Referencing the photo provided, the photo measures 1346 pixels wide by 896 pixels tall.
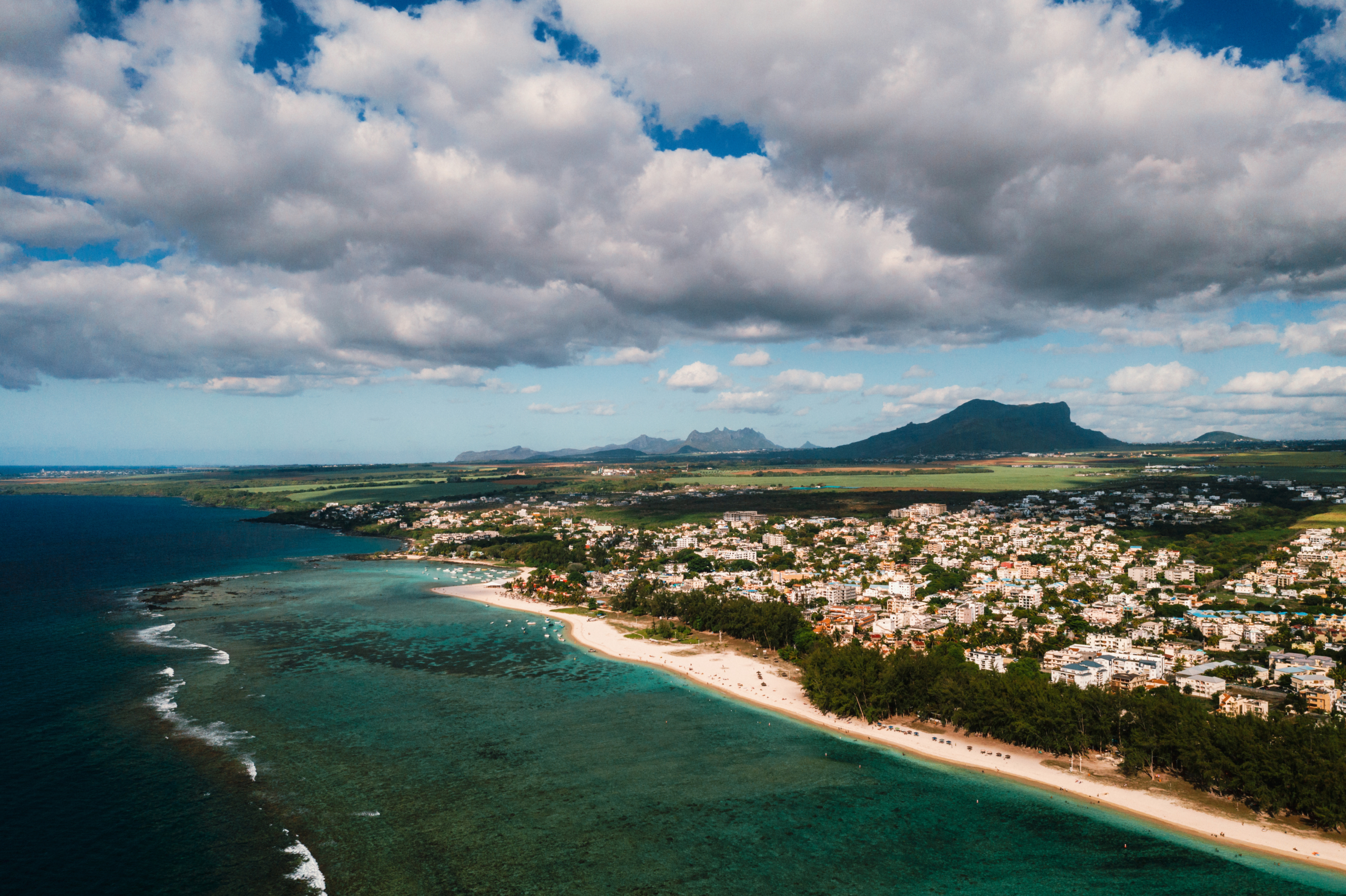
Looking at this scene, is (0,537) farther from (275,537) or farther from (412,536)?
(412,536)

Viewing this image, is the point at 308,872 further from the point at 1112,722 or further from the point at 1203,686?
the point at 1203,686

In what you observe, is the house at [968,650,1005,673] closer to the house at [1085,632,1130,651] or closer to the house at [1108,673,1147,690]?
the house at [1108,673,1147,690]

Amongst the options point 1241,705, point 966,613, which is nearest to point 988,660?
point 1241,705

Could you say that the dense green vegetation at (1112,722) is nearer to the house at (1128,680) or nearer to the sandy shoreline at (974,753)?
the sandy shoreline at (974,753)

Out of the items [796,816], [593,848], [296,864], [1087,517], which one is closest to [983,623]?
[796,816]

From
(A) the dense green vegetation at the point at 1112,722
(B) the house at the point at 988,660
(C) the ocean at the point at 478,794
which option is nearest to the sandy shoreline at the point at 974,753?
(C) the ocean at the point at 478,794

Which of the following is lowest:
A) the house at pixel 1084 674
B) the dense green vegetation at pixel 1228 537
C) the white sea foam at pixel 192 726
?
the white sea foam at pixel 192 726

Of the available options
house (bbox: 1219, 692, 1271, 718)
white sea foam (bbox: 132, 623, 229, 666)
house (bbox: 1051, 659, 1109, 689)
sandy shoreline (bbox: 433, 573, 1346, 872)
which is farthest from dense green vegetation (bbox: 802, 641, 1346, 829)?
white sea foam (bbox: 132, 623, 229, 666)
